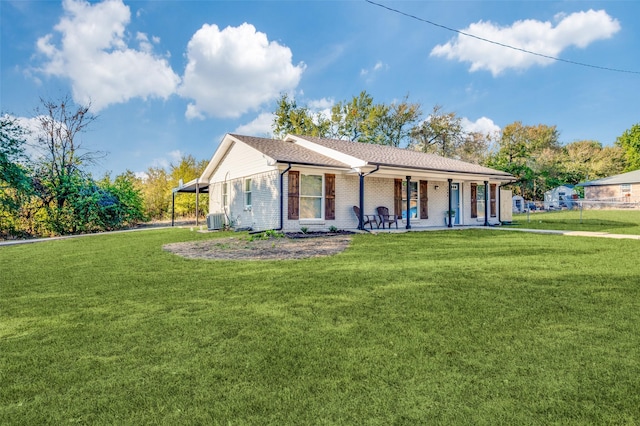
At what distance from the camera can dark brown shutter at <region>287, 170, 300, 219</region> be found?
12.6 metres

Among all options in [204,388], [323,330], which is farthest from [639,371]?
[204,388]

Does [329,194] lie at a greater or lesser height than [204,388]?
greater

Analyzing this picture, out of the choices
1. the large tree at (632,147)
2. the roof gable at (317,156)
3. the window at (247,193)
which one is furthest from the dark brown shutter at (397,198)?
the large tree at (632,147)

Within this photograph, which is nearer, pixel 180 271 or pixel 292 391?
pixel 292 391

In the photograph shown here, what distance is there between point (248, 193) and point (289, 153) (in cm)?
308

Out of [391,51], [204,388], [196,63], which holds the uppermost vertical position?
[391,51]

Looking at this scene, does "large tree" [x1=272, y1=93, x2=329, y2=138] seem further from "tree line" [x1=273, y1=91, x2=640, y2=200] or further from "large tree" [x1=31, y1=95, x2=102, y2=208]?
"large tree" [x1=31, y1=95, x2=102, y2=208]

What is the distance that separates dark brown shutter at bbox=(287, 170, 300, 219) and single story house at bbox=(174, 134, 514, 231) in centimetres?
4

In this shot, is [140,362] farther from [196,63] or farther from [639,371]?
[196,63]

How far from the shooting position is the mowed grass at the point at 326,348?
6.59 ft

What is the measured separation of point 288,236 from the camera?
11.2 m

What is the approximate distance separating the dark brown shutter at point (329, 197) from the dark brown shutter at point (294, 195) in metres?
1.18

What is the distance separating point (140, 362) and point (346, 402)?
1.70 metres

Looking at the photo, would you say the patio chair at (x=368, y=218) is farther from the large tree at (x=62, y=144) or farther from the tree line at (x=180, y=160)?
the large tree at (x=62, y=144)
